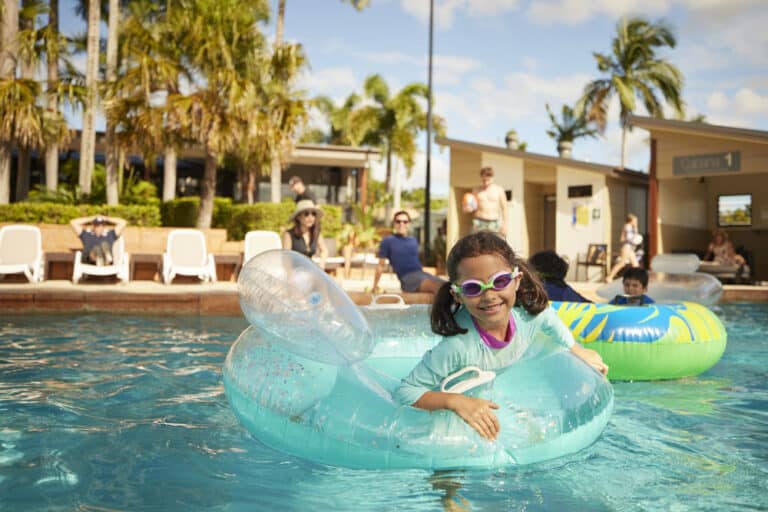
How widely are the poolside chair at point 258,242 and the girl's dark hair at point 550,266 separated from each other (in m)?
7.69

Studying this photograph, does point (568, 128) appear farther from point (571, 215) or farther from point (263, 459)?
point (263, 459)

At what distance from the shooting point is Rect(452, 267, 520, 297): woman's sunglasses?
2.44 metres

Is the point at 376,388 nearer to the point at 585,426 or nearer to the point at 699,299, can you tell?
the point at 585,426

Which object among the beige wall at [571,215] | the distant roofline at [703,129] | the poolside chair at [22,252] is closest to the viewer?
the poolside chair at [22,252]

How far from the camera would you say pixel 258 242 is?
1239 cm

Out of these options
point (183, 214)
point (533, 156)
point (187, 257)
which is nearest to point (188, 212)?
point (183, 214)

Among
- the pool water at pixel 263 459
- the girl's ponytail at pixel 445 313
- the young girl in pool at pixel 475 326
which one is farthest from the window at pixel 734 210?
the girl's ponytail at pixel 445 313

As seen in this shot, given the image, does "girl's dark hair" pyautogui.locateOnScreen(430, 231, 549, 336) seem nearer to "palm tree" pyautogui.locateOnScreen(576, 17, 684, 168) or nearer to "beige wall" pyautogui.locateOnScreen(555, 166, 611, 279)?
"beige wall" pyautogui.locateOnScreen(555, 166, 611, 279)

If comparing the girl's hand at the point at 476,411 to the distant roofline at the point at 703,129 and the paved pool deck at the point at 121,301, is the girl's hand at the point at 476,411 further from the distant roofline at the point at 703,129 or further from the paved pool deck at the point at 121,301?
the distant roofline at the point at 703,129

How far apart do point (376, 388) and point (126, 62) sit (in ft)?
72.2

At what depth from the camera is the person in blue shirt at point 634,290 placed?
5434 mm

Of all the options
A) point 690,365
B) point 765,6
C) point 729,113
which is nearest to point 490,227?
point 690,365

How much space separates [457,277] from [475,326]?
0.24 meters

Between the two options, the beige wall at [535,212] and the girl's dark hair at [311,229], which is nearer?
the girl's dark hair at [311,229]
